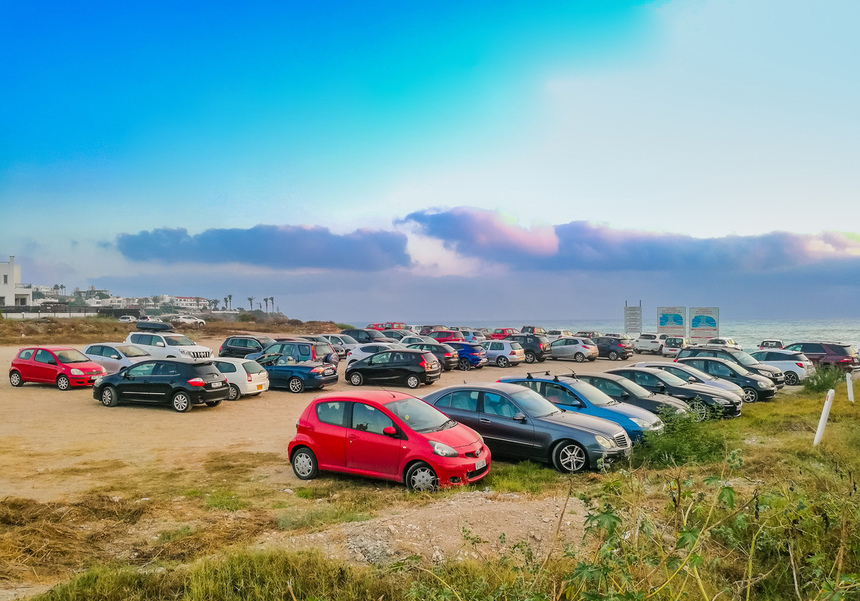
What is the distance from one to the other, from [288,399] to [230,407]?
221cm

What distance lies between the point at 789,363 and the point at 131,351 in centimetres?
2844

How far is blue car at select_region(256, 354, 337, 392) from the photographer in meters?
22.0

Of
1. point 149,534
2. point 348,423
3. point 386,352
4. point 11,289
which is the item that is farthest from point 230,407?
point 11,289

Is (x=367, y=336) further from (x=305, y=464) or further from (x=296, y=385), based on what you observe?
(x=305, y=464)

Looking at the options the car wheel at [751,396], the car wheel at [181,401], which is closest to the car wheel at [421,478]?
the car wheel at [181,401]

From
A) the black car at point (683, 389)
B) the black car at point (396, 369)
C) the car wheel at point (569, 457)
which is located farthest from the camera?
the black car at point (396, 369)

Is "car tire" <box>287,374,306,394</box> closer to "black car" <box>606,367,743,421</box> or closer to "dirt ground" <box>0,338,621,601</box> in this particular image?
"dirt ground" <box>0,338,621,601</box>

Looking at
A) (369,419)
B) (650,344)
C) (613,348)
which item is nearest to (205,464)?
(369,419)

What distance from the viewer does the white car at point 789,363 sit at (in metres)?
25.5

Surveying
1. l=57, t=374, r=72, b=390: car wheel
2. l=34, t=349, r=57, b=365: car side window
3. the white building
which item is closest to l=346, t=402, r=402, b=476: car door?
l=57, t=374, r=72, b=390: car wheel

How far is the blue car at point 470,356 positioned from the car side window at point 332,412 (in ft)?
66.6

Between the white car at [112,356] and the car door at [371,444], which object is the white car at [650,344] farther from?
the car door at [371,444]

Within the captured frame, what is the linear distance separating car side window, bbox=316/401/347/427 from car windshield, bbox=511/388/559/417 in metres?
3.30

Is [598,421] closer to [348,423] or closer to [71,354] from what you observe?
[348,423]
